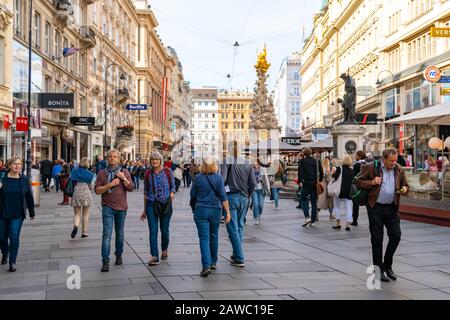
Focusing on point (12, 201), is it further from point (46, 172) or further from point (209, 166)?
point (46, 172)

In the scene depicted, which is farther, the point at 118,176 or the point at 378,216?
the point at 118,176

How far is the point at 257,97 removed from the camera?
6306 cm

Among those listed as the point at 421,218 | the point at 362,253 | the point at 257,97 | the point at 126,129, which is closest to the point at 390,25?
the point at 257,97

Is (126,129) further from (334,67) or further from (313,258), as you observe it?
(313,258)

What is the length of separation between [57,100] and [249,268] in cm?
2039

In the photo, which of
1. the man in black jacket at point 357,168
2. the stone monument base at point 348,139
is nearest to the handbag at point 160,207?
the man in black jacket at point 357,168

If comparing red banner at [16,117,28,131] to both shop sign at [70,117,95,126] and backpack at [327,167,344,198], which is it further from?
backpack at [327,167,344,198]

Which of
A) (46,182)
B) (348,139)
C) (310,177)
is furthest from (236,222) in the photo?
(46,182)

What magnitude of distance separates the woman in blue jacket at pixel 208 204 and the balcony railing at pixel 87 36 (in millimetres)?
38470

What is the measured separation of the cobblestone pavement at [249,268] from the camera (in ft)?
22.6

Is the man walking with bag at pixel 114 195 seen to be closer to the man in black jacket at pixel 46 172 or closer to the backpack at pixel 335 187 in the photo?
the backpack at pixel 335 187

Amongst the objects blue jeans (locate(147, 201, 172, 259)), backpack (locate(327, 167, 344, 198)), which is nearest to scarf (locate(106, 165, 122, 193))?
blue jeans (locate(147, 201, 172, 259))
